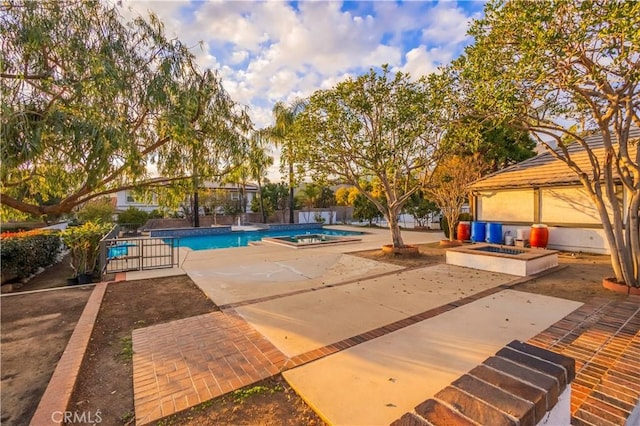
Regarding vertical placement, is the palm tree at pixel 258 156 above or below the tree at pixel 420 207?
above

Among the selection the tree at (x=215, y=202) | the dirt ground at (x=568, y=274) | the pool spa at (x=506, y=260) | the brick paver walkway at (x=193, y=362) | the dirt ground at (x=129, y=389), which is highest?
the tree at (x=215, y=202)

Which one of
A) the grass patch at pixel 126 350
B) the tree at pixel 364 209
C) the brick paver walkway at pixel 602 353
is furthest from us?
the tree at pixel 364 209

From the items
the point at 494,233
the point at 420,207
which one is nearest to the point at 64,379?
the point at 494,233

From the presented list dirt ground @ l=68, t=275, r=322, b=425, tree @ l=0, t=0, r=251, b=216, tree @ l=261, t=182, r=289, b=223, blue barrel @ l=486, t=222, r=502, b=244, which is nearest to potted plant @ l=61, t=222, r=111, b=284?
tree @ l=0, t=0, r=251, b=216

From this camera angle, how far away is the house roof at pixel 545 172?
1120cm

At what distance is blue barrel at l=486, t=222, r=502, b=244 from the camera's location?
1248 cm

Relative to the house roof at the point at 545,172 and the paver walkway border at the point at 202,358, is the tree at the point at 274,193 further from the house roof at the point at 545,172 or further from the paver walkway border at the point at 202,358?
the paver walkway border at the point at 202,358

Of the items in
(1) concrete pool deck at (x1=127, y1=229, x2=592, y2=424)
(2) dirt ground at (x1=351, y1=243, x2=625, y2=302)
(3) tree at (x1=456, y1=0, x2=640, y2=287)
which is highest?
(3) tree at (x1=456, y1=0, x2=640, y2=287)

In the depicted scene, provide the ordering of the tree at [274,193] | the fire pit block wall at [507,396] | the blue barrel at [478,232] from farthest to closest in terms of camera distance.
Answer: the tree at [274,193], the blue barrel at [478,232], the fire pit block wall at [507,396]

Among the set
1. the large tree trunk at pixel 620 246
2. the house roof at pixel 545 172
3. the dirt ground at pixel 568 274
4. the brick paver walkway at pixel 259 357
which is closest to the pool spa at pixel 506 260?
the dirt ground at pixel 568 274

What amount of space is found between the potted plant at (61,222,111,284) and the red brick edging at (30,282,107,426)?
3.04m

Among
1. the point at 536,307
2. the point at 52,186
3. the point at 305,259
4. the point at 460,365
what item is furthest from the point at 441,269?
the point at 52,186

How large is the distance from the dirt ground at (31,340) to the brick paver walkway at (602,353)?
4951mm

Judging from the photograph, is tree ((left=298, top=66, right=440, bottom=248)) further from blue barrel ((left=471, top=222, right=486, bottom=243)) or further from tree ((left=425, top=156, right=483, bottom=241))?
blue barrel ((left=471, top=222, right=486, bottom=243))
